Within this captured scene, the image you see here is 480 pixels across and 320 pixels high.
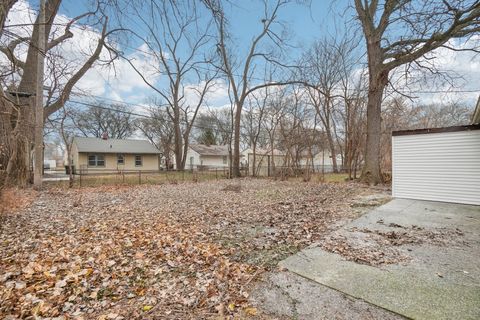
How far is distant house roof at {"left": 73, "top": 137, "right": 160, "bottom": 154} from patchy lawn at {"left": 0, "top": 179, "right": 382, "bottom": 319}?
17.1 meters

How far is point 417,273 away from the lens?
2.76 meters

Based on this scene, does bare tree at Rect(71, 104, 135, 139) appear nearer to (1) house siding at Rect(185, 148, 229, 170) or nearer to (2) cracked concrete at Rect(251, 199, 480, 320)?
(1) house siding at Rect(185, 148, 229, 170)

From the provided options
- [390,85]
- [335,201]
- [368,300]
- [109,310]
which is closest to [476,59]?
[390,85]

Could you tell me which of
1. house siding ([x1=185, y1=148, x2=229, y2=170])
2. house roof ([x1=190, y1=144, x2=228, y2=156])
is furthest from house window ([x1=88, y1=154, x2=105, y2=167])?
house roof ([x1=190, y1=144, x2=228, y2=156])

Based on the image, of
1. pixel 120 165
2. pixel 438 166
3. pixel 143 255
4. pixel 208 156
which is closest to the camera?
pixel 143 255

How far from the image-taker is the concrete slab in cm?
220

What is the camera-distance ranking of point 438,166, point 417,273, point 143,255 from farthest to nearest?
1. point 438,166
2. point 143,255
3. point 417,273

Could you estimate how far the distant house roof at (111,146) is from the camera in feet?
69.1

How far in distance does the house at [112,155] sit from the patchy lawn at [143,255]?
16.9 metres

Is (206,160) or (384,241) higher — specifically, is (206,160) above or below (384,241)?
above

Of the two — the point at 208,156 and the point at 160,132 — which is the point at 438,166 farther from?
the point at 160,132

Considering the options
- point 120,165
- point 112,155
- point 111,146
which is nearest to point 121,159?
point 120,165

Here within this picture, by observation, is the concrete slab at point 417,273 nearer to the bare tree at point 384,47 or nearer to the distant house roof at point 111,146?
the bare tree at point 384,47

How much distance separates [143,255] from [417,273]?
3.53 meters
